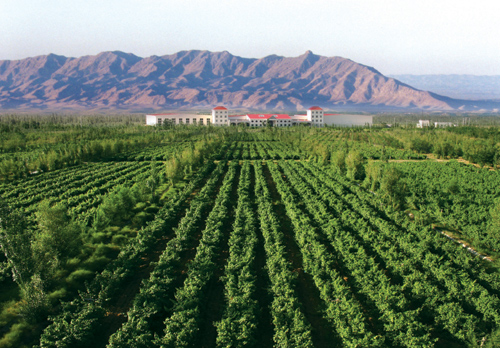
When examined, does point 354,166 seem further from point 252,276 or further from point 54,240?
point 54,240

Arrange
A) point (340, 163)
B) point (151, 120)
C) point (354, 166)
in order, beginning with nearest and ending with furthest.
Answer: point (354, 166) → point (340, 163) → point (151, 120)

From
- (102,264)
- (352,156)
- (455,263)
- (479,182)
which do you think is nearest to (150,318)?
(102,264)

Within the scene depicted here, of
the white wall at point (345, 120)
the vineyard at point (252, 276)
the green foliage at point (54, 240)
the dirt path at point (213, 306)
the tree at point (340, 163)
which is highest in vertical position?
the white wall at point (345, 120)

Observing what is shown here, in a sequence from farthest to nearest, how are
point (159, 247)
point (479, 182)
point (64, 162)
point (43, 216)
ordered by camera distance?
point (64, 162) → point (479, 182) → point (159, 247) → point (43, 216)

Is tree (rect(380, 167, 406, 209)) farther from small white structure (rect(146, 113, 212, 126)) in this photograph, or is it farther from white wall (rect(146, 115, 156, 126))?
white wall (rect(146, 115, 156, 126))

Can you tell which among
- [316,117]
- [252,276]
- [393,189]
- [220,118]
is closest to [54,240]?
[252,276]

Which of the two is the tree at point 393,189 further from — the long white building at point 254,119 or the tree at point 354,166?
the long white building at point 254,119

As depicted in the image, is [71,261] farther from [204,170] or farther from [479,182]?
[479,182]

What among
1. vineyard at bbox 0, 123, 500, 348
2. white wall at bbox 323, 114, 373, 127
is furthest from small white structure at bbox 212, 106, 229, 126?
vineyard at bbox 0, 123, 500, 348

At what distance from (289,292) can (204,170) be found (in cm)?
3520

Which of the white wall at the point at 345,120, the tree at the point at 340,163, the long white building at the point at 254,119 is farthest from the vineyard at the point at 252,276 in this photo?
the white wall at the point at 345,120

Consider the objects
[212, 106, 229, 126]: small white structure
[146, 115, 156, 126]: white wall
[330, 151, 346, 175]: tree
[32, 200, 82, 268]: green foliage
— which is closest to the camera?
[32, 200, 82, 268]: green foliage

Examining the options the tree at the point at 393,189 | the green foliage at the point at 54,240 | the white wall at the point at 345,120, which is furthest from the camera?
the white wall at the point at 345,120

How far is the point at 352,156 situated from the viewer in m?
40.8
